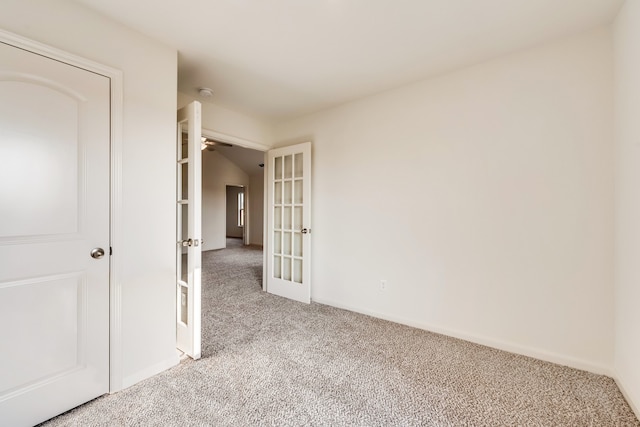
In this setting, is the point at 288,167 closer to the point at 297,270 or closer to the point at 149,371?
the point at 297,270

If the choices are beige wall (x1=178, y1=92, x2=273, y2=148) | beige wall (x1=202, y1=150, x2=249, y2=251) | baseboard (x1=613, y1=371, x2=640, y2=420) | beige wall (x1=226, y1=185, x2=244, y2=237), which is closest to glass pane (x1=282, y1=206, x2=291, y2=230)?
beige wall (x1=178, y1=92, x2=273, y2=148)

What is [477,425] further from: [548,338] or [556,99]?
[556,99]

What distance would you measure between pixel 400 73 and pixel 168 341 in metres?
2.99

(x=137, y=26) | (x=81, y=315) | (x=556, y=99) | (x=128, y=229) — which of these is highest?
(x=137, y=26)

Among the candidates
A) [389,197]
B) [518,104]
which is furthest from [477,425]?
[518,104]

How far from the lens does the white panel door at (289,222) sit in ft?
11.6

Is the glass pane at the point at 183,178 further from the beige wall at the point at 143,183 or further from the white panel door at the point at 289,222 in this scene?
the white panel door at the point at 289,222

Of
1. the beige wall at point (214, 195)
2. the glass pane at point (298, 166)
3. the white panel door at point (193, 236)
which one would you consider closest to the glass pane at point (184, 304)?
the white panel door at point (193, 236)

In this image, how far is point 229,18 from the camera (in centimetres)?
185

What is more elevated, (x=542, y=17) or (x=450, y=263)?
(x=542, y=17)

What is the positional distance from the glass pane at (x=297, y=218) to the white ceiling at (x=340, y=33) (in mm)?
1576

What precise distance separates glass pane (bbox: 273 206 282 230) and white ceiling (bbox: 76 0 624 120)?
1744mm

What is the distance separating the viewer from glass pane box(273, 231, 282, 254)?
155 inches

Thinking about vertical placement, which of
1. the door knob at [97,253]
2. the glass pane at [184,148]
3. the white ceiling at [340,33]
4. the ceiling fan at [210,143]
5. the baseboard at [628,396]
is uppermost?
the ceiling fan at [210,143]
